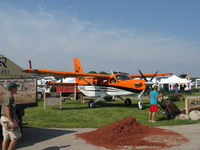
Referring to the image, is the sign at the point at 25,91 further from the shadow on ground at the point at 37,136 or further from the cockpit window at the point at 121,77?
the cockpit window at the point at 121,77

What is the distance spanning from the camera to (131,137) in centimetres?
722

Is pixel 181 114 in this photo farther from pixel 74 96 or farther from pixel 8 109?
pixel 74 96

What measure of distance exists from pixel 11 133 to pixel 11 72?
3.18m

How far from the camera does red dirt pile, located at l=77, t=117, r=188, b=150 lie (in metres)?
6.56

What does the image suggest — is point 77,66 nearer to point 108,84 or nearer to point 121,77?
point 108,84

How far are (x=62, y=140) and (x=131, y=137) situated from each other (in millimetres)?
2048

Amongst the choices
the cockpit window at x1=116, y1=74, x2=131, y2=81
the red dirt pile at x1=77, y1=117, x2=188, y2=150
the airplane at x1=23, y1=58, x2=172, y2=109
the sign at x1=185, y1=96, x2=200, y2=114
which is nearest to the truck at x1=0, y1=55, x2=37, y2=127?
the red dirt pile at x1=77, y1=117, x2=188, y2=150

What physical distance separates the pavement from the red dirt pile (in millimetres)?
287

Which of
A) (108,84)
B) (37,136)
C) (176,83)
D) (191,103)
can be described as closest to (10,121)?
→ (37,136)

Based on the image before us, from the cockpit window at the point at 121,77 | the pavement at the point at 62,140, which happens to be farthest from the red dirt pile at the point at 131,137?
the cockpit window at the point at 121,77

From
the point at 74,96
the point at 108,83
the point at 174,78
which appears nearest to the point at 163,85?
the point at 174,78

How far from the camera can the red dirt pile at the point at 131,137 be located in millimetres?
6565

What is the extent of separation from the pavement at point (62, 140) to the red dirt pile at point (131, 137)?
287 mm

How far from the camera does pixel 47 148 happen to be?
6441 mm
